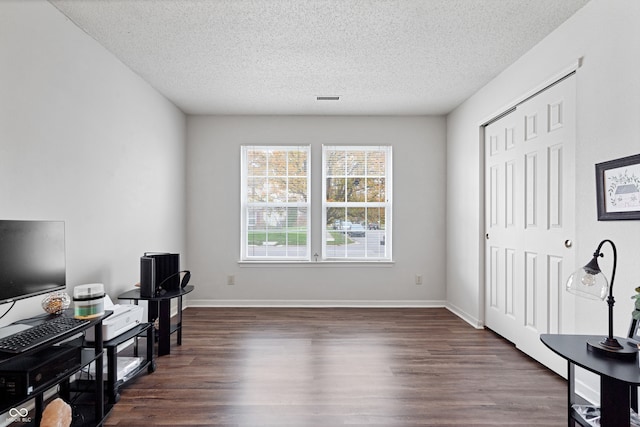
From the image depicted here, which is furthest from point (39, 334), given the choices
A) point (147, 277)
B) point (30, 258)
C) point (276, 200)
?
point (276, 200)

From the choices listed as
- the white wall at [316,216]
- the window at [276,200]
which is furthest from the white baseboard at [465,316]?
the window at [276,200]

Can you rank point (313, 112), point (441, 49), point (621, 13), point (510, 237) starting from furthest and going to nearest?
point (313, 112)
point (510, 237)
point (441, 49)
point (621, 13)

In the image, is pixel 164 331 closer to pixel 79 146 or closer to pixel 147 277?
pixel 147 277

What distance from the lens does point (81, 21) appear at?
254 centimetres

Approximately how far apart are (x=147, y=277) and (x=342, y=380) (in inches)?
71.2

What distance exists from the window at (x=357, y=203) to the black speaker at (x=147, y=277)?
93.0 inches

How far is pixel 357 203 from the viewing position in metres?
4.88

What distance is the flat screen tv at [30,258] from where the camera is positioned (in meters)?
1.77

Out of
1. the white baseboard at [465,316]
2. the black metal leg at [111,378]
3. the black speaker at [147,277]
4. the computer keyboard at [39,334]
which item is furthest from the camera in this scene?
the white baseboard at [465,316]

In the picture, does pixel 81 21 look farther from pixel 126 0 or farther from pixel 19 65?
pixel 19 65

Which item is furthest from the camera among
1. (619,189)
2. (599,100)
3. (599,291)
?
(599,100)

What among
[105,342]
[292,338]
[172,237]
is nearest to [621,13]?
[292,338]

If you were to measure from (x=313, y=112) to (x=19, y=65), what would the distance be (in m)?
3.10

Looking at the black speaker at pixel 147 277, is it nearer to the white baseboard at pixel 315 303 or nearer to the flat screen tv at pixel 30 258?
the flat screen tv at pixel 30 258
